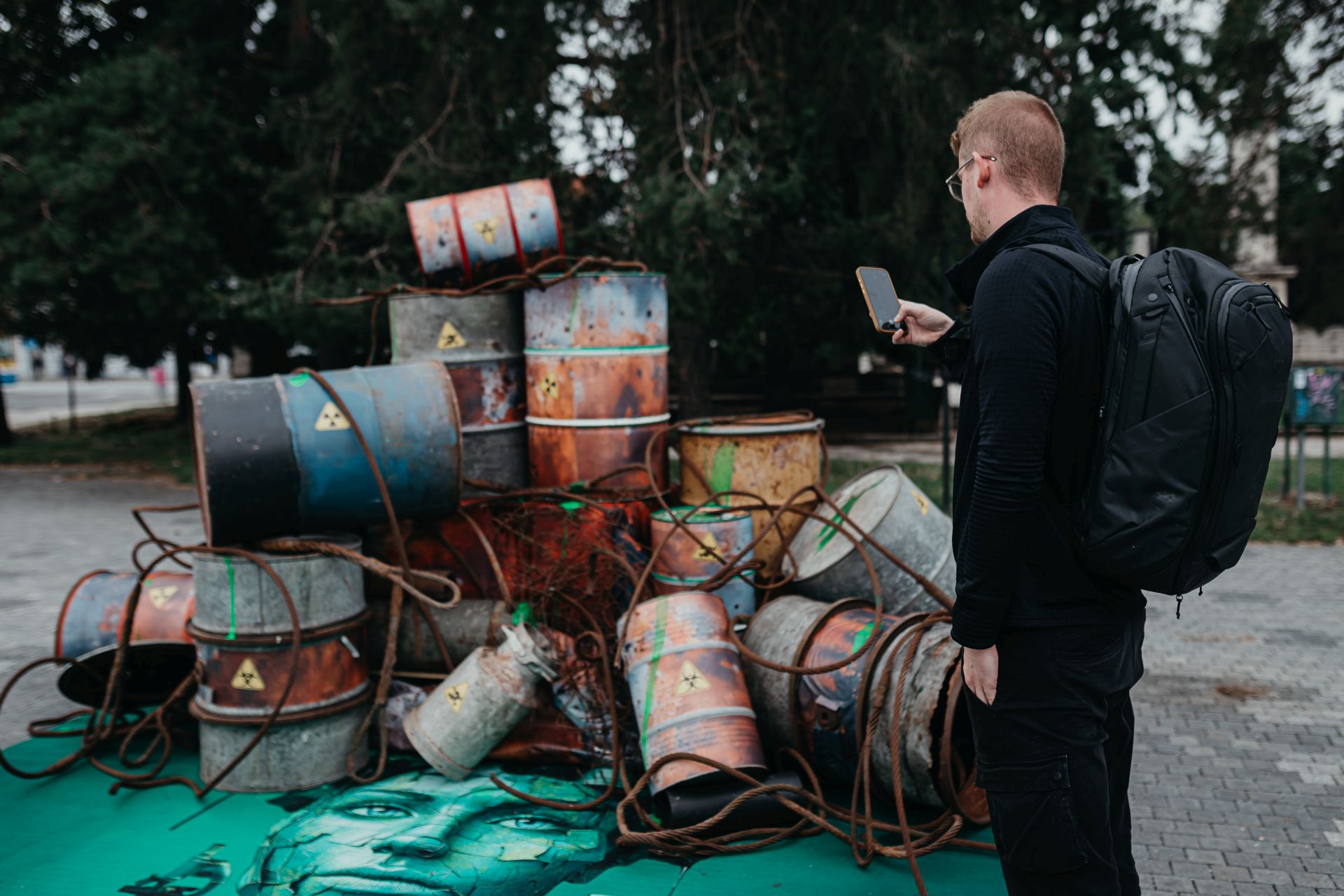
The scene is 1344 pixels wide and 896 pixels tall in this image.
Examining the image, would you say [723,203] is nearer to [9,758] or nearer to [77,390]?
[9,758]

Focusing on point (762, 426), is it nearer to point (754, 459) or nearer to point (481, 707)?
point (754, 459)

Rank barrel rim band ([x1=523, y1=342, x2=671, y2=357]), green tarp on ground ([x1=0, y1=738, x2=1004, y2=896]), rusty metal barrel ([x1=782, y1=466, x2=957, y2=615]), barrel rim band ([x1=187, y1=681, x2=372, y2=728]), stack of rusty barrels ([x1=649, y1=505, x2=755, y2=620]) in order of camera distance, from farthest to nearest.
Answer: barrel rim band ([x1=523, y1=342, x2=671, y2=357]) < stack of rusty barrels ([x1=649, y1=505, x2=755, y2=620]) < rusty metal barrel ([x1=782, y1=466, x2=957, y2=615]) < barrel rim band ([x1=187, y1=681, x2=372, y2=728]) < green tarp on ground ([x1=0, y1=738, x2=1004, y2=896])

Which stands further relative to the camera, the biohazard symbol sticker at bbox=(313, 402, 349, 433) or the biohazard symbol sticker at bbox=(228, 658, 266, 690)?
the biohazard symbol sticker at bbox=(313, 402, 349, 433)

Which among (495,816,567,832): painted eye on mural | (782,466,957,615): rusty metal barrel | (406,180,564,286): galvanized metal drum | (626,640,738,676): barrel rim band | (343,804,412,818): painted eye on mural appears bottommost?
(495,816,567,832): painted eye on mural

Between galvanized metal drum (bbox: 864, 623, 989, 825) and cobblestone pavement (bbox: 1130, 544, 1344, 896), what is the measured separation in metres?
0.65

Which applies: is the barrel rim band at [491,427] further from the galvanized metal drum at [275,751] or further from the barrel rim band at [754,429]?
the galvanized metal drum at [275,751]

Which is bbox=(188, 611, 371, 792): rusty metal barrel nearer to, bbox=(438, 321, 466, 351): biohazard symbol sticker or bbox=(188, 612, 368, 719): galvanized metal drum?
bbox=(188, 612, 368, 719): galvanized metal drum

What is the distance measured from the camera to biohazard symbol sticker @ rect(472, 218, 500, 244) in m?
5.62

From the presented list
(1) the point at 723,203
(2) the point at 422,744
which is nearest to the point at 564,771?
(2) the point at 422,744

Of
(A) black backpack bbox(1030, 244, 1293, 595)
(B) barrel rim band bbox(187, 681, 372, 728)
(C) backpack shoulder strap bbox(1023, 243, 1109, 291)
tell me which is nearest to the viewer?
(A) black backpack bbox(1030, 244, 1293, 595)

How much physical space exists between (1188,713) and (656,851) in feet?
9.76

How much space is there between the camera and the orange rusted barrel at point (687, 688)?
12.7ft

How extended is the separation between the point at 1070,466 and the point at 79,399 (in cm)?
4398

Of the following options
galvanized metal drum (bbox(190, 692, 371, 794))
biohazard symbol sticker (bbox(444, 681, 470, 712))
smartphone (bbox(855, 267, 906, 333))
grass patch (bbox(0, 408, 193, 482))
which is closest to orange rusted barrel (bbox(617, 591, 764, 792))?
biohazard symbol sticker (bbox(444, 681, 470, 712))
